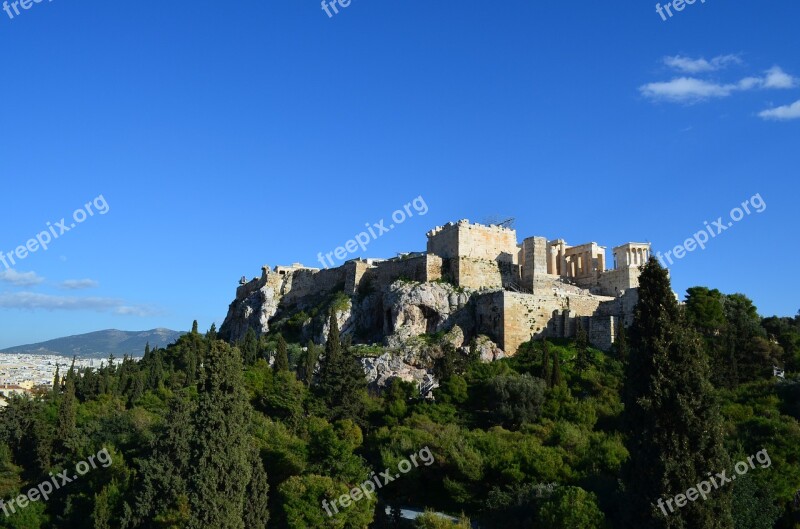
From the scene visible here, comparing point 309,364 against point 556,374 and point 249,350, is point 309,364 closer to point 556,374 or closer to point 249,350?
point 249,350

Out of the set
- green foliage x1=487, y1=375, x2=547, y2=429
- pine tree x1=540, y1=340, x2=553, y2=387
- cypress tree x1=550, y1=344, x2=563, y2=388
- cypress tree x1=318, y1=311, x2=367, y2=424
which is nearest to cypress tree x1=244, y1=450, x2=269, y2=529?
cypress tree x1=318, y1=311, x2=367, y2=424

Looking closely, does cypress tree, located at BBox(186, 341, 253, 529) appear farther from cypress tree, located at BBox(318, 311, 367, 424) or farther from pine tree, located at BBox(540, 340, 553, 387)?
pine tree, located at BBox(540, 340, 553, 387)

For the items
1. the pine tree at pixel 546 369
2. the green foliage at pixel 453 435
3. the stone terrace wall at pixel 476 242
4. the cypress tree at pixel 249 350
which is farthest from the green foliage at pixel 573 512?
the cypress tree at pixel 249 350

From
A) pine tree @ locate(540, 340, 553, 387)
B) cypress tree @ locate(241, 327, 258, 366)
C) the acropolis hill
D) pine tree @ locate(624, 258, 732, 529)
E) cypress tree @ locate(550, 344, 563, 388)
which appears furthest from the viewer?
cypress tree @ locate(241, 327, 258, 366)

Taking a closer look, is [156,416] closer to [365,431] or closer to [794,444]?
[365,431]

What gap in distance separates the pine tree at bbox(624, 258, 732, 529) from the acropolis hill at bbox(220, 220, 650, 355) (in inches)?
1250

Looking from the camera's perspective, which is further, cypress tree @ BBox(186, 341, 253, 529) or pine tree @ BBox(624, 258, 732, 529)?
cypress tree @ BBox(186, 341, 253, 529)

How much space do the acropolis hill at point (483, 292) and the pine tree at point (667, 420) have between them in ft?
104

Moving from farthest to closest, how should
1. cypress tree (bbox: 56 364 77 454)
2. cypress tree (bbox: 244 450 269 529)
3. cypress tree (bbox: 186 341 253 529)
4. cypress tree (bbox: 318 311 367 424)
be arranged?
1. cypress tree (bbox: 56 364 77 454)
2. cypress tree (bbox: 318 311 367 424)
3. cypress tree (bbox: 244 450 269 529)
4. cypress tree (bbox: 186 341 253 529)

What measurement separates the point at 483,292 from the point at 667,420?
35903mm

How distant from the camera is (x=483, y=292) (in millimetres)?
A: 54188

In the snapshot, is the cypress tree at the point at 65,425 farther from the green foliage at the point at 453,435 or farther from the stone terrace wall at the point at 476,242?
the stone terrace wall at the point at 476,242

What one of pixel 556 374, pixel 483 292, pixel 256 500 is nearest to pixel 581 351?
pixel 556 374

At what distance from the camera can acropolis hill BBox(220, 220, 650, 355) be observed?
51906 mm
